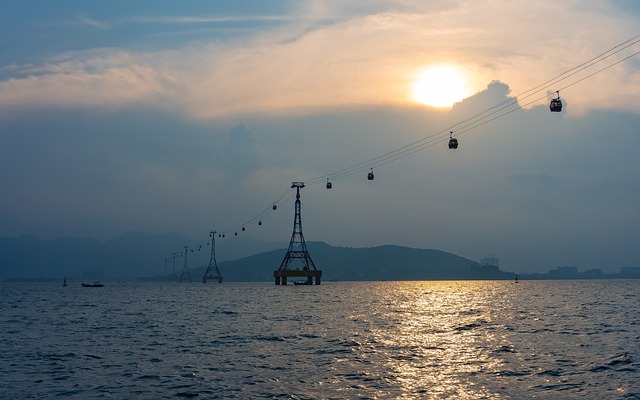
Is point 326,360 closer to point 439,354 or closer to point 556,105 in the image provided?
point 439,354

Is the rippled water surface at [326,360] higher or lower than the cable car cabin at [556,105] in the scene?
lower

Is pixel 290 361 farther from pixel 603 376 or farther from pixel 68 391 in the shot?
pixel 603 376

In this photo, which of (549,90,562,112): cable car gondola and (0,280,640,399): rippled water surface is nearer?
(0,280,640,399): rippled water surface

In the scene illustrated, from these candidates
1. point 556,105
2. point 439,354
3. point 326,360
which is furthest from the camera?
point 556,105

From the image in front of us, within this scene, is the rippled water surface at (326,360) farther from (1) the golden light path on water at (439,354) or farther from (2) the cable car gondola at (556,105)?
(2) the cable car gondola at (556,105)

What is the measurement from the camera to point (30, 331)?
62844 millimetres

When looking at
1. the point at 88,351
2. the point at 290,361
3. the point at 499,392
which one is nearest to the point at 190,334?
the point at 88,351

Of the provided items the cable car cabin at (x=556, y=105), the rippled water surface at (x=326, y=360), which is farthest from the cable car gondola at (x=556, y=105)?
the rippled water surface at (x=326, y=360)

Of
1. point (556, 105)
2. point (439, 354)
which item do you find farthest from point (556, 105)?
point (439, 354)

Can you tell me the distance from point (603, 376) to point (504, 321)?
35.7 meters

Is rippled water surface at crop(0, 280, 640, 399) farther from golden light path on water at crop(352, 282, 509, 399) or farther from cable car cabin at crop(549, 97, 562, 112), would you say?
cable car cabin at crop(549, 97, 562, 112)

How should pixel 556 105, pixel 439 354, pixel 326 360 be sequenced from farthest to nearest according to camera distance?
pixel 556 105
pixel 439 354
pixel 326 360

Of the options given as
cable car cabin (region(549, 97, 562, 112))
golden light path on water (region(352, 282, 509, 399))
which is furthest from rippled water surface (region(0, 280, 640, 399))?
cable car cabin (region(549, 97, 562, 112))

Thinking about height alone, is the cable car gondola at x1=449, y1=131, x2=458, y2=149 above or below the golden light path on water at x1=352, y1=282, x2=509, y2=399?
above
